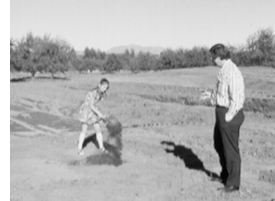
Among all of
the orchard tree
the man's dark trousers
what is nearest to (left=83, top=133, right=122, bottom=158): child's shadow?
the man's dark trousers

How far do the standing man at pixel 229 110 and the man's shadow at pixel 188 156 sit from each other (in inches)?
37.4

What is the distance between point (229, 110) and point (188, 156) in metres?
2.69

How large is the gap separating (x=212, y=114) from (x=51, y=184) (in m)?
8.94

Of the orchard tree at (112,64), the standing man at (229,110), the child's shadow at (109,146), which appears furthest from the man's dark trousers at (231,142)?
the orchard tree at (112,64)

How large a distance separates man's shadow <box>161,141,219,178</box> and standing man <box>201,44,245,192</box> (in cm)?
95

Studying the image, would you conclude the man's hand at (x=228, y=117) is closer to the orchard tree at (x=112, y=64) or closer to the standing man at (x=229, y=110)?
the standing man at (x=229, y=110)

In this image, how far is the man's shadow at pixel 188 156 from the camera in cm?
670

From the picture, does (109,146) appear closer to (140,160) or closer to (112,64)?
(140,160)

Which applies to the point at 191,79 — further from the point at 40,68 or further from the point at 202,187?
the point at 202,187

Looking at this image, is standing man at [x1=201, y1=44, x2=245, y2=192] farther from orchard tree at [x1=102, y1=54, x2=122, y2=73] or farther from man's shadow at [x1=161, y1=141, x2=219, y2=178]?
orchard tree at [x1=102, y1=54, x2=122, y2=73]

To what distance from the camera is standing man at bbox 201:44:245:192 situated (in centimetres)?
508

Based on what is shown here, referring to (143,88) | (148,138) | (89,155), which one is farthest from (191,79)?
(89,155)

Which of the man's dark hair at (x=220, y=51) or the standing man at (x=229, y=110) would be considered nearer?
the standing man at (x=229, y=110)

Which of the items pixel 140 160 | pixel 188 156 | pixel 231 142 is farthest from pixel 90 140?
pixel 231 142
